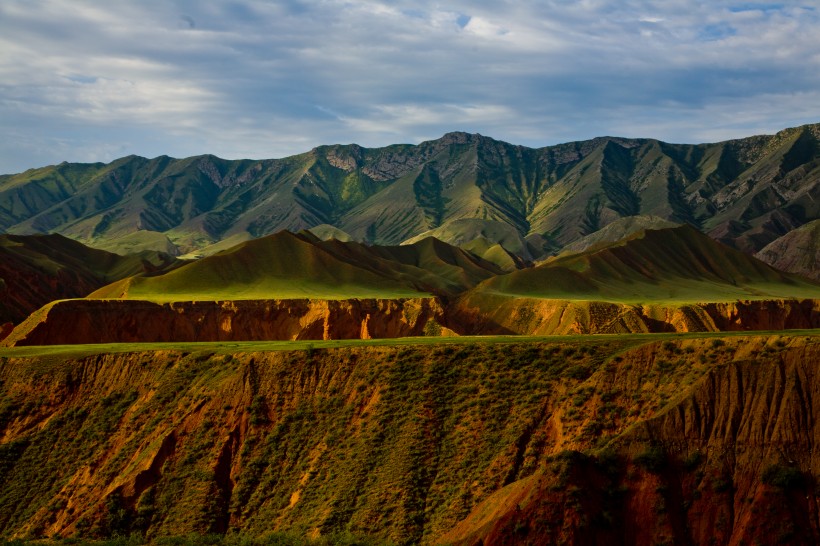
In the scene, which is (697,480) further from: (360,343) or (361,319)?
(361,319)

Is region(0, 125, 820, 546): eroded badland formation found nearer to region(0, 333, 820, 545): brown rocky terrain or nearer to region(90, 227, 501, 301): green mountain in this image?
region(0, 333, 820, 545): brown rocky terrain

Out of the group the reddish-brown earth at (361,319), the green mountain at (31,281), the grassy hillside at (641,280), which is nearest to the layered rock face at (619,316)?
the reddish-brown earth at (361,319)

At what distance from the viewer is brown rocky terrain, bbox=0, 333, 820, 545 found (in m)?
42.0

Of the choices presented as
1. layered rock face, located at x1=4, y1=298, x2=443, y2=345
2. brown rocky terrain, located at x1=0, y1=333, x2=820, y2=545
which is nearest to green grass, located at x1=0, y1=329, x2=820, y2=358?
brown rocky terrain, located at x1=0, y1=333, x2=820, y2=545

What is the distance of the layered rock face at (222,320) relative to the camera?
10956 cm

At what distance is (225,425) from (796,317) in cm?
11913

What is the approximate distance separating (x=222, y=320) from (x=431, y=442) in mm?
77736

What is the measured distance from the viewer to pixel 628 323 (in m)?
130

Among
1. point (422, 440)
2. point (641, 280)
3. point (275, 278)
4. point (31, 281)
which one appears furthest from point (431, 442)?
point (31, 281)

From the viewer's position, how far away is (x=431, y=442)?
51.7 m

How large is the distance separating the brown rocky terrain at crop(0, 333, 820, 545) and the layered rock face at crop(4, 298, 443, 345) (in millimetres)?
45819

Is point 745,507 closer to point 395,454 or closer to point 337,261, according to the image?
point 395,454

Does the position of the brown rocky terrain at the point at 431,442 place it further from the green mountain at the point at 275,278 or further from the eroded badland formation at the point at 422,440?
the green mountain at the point at 275,278

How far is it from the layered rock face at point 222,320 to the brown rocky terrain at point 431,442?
4582cm
